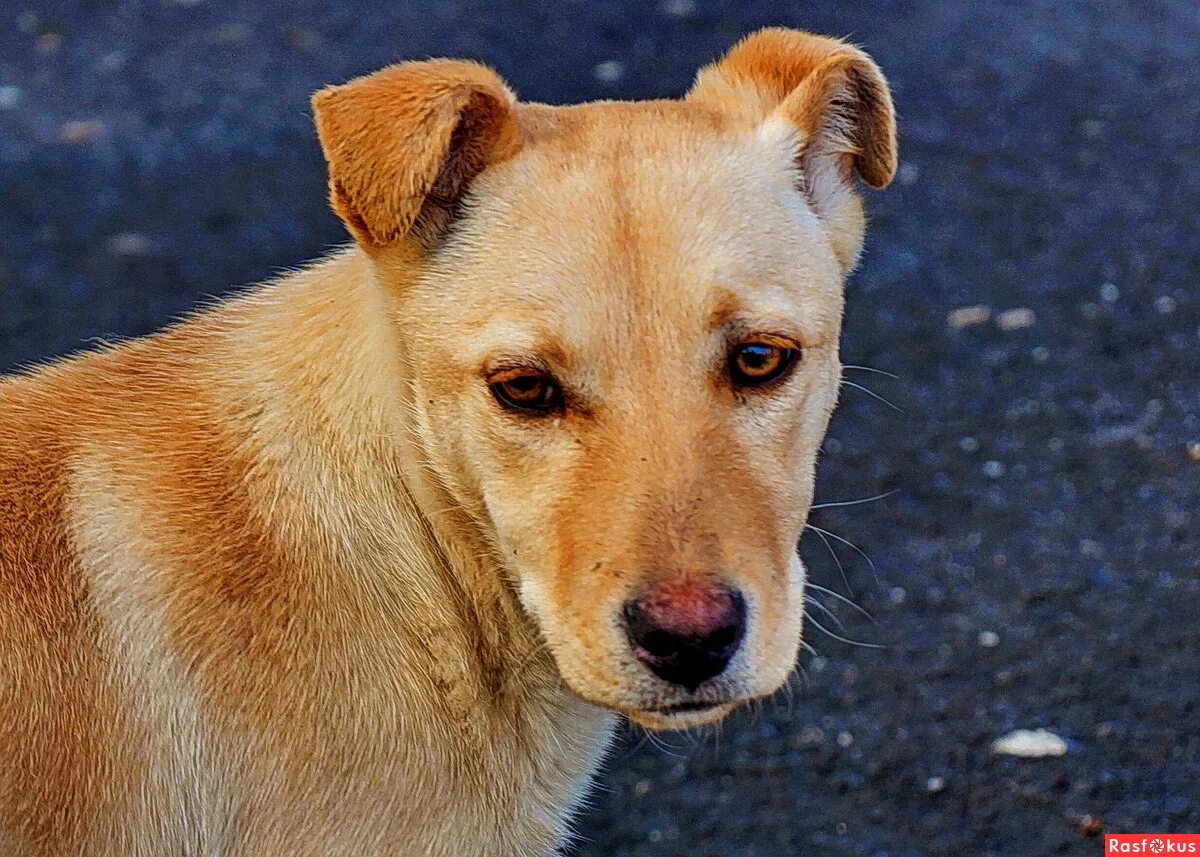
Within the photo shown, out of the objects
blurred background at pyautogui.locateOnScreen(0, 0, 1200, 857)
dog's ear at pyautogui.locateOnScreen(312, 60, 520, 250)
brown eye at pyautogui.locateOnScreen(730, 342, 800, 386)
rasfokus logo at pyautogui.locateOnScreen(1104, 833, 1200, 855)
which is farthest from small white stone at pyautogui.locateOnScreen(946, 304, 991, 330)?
dog's ear at pyautogui.locateOnScreen(312, 60, 520, 250)

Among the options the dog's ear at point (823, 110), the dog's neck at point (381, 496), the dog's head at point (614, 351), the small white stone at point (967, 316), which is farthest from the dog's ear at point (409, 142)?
the small white stone at point (967, 316)

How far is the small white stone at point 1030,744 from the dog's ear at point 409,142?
235cm

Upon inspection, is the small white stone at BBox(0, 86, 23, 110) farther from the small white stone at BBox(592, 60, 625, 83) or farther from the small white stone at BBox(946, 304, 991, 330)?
the small white stone at BBox(946, 304, 991, 330)

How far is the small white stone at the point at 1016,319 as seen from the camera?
19.8 feet

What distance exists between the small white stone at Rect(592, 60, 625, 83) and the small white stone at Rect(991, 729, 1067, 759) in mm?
4438

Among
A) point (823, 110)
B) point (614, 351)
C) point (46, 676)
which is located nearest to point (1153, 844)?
point (823, 110)

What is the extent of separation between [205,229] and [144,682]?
15.3ft

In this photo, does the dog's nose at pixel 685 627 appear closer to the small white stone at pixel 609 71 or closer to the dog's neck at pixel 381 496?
the dog's neck at pixel 381 496

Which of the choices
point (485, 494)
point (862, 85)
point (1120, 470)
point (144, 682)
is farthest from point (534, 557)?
point (1120, 470)

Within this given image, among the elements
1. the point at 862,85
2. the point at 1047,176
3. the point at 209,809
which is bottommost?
the point at 1047,176

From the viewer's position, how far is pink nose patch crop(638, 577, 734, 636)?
245 centimetres

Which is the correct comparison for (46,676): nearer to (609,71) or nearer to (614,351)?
(614,351)

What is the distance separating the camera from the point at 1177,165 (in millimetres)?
6992

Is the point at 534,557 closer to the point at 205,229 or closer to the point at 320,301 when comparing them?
the point at 320,301
